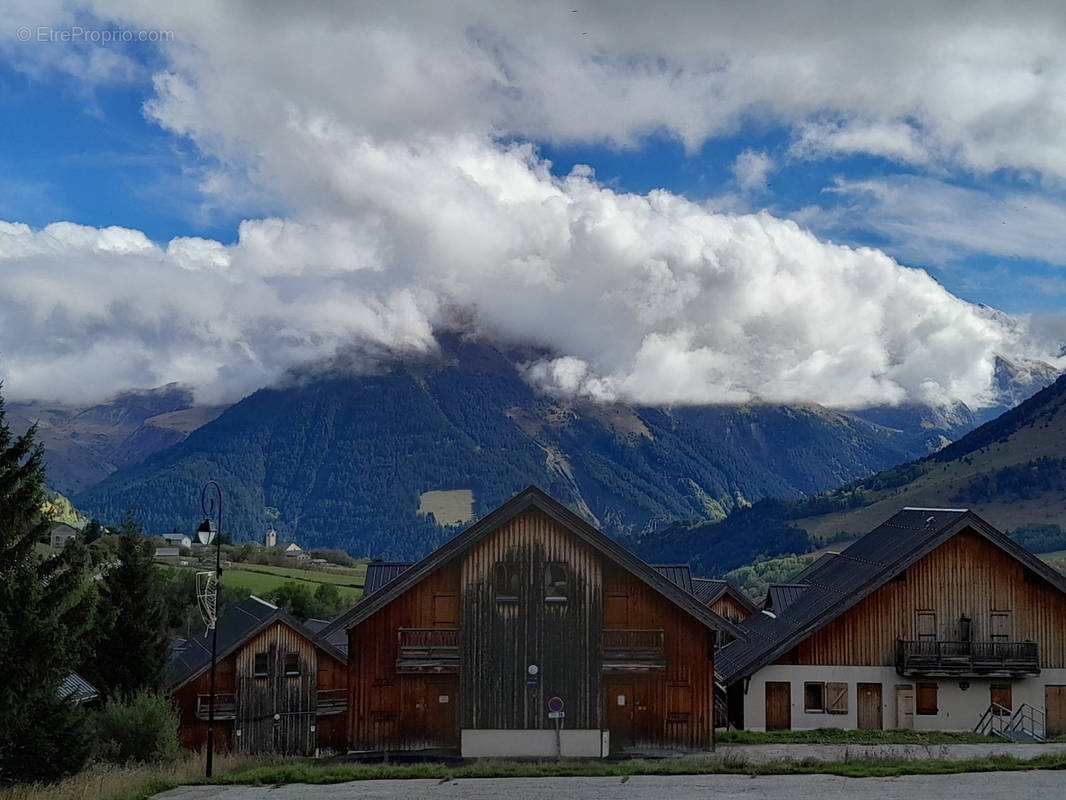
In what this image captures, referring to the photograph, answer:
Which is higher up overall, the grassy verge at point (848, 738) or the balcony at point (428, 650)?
the balcony at point (428, 650)

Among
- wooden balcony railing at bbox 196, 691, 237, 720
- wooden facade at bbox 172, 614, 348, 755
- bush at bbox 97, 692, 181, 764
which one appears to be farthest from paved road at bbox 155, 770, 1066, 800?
wooden balcony railing at bbox 196, 691, 237, 720

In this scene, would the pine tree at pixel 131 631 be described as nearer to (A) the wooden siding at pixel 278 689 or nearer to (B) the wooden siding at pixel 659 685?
(A) the wooden siding at pixel 278 689

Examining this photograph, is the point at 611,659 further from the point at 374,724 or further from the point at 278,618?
the point at 278,618

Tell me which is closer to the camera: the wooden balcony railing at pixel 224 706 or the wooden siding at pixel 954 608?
the wooden siding at pixel 954 608

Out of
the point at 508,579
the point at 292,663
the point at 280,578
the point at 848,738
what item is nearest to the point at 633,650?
the point at 508,579

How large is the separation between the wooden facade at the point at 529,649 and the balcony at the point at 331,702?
7234 mm

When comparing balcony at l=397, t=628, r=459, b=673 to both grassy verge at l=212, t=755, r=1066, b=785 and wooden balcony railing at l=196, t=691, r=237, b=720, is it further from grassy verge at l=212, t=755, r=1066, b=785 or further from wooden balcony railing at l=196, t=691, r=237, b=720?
wooden balcony railing at l=196, t=691, r=237, b=720

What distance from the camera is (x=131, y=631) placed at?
1834 inches

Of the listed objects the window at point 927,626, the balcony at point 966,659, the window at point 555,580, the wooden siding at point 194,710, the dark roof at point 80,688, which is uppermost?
the window at point 555,580

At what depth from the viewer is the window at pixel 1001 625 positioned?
46562 mm

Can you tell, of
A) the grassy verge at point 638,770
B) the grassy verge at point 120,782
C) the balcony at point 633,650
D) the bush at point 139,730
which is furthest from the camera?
the balcony at point 633,650

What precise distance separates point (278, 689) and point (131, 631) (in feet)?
23.6

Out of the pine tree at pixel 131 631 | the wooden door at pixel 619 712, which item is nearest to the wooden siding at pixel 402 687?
the wooden door at pixel 619 712

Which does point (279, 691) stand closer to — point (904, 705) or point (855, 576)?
point (855, 576)
